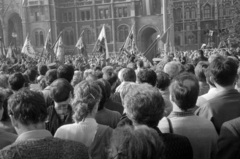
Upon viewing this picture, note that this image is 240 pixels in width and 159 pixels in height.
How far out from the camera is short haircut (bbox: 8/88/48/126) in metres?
2.48

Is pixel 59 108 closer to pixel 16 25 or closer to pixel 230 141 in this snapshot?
A: pixel 230 141

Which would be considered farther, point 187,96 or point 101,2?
point 101,2

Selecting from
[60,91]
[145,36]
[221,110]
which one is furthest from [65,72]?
[145,36]

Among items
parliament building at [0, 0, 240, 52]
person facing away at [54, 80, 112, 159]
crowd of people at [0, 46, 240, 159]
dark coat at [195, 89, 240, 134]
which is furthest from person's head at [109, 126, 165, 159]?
parliament building at [0, 0, 240, 52]

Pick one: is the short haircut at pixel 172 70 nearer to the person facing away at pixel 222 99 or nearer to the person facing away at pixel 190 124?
the person facing away at pixel 222 99

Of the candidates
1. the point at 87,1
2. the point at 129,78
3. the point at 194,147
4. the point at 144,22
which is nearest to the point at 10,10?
the point at 87,1

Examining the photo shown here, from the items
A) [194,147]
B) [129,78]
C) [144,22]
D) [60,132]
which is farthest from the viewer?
[144,22]

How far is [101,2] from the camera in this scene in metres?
A: 48.9

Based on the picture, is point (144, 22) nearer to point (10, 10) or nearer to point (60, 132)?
point (10, 10)

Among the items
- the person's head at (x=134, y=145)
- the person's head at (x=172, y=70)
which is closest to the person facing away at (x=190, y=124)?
the person's head at (x=134, y=145)

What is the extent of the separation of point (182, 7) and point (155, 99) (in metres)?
51.2

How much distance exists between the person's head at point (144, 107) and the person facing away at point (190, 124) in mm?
482

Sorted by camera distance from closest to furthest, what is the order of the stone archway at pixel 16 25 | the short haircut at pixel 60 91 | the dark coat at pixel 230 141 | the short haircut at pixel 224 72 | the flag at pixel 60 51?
the dark coat at pixel 230 141 → the short haircut at pixel 224 72 → the short haircut at pixel 60 91 → the flag at pixel 60 51 → the stone archway at pixel 16 25

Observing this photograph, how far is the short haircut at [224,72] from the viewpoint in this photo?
372 cm
